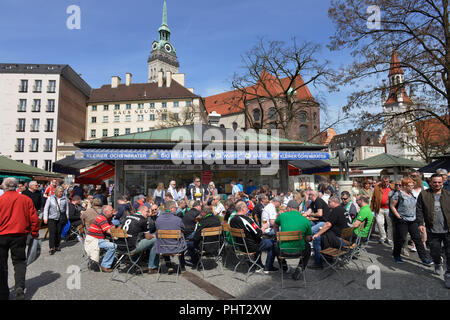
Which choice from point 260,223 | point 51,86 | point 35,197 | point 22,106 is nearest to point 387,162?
point 260,223

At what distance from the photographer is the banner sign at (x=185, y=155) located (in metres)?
11.5

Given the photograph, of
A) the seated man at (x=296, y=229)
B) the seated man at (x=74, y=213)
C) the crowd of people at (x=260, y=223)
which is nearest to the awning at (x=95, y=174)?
the seated man at (x=74, y=213)

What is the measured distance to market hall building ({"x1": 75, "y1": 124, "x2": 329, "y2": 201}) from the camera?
40.1 ft

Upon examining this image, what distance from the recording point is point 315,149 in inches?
548

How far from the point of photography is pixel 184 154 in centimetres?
1224

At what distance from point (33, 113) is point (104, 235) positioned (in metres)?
49.6

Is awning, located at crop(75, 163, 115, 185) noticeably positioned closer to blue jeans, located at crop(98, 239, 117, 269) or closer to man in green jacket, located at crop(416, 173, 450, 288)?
blue jeans, located at crop(98, 239, 117, 269)

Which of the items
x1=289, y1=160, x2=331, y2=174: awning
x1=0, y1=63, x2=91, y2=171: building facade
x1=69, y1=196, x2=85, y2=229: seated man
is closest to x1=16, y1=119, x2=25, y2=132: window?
x1=0, y1=63, x2=91, y2=171: building facade

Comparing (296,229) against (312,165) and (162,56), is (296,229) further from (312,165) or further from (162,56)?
(162,56)

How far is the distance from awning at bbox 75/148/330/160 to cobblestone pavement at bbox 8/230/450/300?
590cm

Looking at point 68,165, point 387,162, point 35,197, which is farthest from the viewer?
point 387,162

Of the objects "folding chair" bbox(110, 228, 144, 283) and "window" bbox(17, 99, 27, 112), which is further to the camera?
"window" bbox(17, 99, 27, 112)

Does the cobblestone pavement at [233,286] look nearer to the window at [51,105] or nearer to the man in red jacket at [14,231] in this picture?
the man in red jacket at [14,231]
